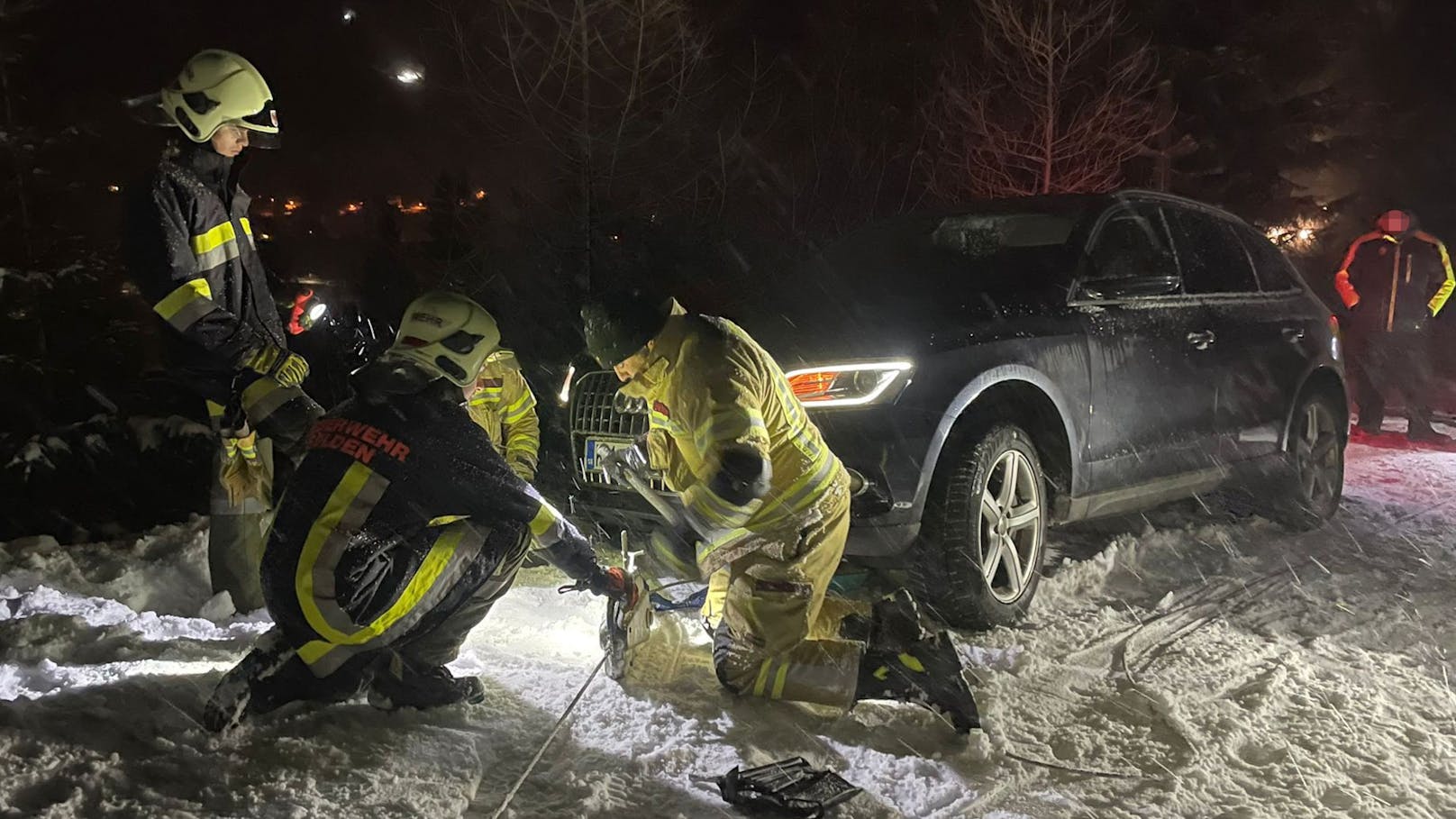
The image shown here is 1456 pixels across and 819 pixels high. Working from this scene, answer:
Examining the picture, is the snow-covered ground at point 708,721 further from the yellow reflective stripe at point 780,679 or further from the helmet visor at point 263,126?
the helmet visor at point 263,126

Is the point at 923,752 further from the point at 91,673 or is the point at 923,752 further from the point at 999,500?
the point at 91,673

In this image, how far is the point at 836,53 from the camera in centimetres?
1688

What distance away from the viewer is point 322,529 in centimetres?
287

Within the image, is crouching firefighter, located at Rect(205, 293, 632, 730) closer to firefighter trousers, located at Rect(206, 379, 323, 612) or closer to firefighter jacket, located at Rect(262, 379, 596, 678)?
firefighter jacket, located at Rect(262, 379, 596, 678)

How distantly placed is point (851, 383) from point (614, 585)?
4.08 feet

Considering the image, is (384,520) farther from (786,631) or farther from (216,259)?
(216,259)

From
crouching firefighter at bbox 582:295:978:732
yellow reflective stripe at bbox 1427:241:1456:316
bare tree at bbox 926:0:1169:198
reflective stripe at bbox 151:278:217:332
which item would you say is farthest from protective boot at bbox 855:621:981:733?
bare tree at bbox 926:0:1169:198

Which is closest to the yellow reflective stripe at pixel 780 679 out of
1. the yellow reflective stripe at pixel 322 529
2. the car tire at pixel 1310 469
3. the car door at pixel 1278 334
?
the yellow reflective stripe at pixel 322 529

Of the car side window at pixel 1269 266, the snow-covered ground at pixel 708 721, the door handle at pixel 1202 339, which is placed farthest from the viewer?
the car side window at pixel 1269 266

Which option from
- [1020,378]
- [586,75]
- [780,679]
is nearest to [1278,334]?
[1020,378]

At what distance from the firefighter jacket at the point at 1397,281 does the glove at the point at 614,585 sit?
30.5ft

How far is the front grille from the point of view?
4.32 m

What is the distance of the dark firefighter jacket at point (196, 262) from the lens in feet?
11.6

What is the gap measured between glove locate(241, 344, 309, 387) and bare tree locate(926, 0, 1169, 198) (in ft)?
34.8
